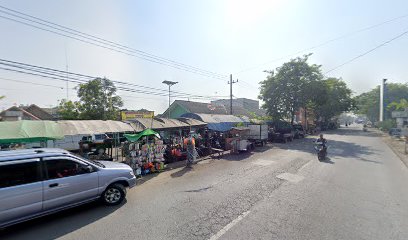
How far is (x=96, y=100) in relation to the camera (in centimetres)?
2378

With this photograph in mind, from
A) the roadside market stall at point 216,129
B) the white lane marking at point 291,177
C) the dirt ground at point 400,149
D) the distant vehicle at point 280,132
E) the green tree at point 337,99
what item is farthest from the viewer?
the green tree at point 337,99

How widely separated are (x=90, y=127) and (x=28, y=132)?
2733mm

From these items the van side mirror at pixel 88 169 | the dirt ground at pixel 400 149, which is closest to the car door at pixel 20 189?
the van side mirror at pixel 88 169

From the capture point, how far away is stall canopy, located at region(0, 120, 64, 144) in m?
7.76

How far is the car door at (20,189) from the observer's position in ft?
14.4

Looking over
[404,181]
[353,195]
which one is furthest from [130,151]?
[404,181]

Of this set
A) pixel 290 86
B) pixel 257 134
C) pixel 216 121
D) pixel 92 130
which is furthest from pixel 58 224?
pixel 290 86

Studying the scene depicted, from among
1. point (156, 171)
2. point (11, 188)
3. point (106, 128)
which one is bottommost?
point (156, 171)

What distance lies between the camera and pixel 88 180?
561 centimetres

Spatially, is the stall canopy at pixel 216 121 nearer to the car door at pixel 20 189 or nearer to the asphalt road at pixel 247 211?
the asphalt road at pixel 247 211

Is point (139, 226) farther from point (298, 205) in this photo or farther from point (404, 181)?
point (404, 181)

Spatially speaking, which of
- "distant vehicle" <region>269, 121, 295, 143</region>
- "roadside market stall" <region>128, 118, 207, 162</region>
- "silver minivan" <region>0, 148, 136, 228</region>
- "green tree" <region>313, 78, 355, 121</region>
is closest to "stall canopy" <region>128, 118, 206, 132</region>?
"roadside market stall" <region>128, 118, 207, 162</region>

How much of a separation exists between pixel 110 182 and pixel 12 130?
5.50 meters

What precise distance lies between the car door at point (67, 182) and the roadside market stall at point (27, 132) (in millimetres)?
3985
